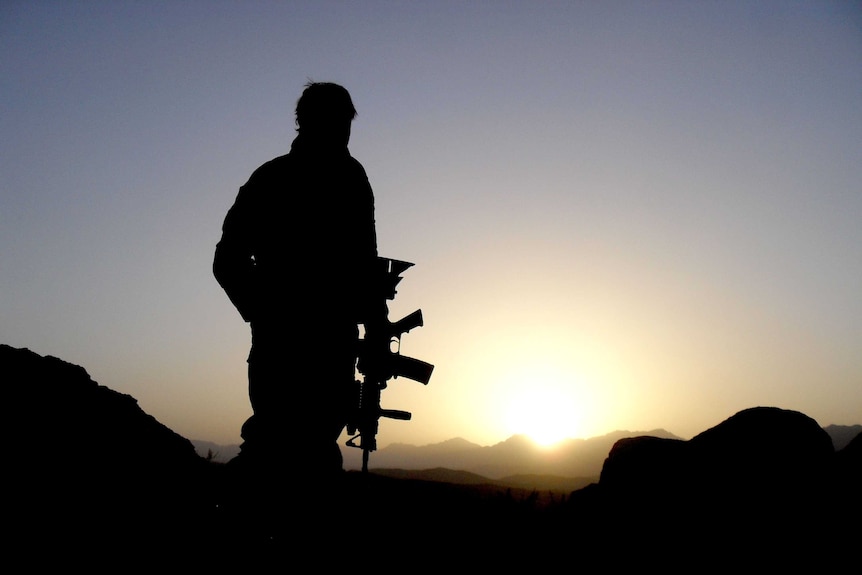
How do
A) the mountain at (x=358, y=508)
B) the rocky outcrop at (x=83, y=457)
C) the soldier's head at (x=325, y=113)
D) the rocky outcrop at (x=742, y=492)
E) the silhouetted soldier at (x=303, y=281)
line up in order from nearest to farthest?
the mountain at (x=358, y=508)
the silhouetted soldier at (x=303, y=281)
the soldier's head at (x=325, y=113)
the rocky outcrop at (x=83, y=457)
the rocky outcrop at (x=742, y=492)

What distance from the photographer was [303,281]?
10.5 feet

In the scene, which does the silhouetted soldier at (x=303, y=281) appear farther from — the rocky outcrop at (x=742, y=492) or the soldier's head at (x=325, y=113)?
the rocky outcrop at (x=742, y=492)

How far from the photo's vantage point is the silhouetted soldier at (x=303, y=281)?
10.1 feet

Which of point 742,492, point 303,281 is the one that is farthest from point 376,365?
point 742,492

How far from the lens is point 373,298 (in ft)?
11.7

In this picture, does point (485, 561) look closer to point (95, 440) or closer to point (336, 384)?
point (336, 384)

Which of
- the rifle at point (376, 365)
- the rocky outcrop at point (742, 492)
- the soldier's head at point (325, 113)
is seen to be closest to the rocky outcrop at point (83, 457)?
the rifle at point (376, 365)

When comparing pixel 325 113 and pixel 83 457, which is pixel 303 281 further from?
pixel 83 457

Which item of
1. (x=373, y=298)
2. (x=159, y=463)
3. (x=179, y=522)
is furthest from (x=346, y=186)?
(x=159, y=463)

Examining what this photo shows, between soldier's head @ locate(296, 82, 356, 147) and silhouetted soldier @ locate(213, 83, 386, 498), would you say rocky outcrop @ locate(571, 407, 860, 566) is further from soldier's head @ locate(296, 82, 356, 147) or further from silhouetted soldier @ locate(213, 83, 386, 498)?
soldier's head @ locate(296, 82, 356, 147)

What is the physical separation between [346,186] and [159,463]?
402 centimetres

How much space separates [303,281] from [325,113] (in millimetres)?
1042

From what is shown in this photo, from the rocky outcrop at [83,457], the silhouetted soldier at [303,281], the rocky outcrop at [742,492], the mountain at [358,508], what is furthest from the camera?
the rocky outcrop at [742,492]

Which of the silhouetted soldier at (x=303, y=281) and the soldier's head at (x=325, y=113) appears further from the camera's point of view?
the soldier's head at (x=325, y=113)
